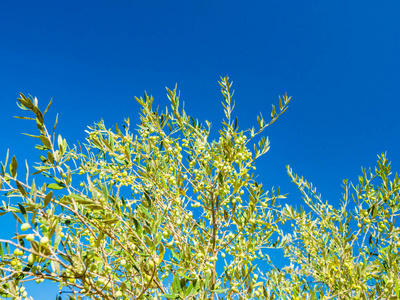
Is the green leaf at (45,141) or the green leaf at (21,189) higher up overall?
the green leaf at (45,141)

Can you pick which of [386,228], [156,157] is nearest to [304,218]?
[386,228]

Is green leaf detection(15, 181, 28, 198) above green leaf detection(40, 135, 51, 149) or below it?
below

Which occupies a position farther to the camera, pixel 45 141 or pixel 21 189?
pixel 45 141

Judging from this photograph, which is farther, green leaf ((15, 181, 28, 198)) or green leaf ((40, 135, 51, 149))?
green leaf ((40, 135, 51, 149))

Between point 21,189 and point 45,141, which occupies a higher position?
point 45,141

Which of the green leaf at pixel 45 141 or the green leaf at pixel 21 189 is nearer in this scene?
the green leaf at pixel 21 189

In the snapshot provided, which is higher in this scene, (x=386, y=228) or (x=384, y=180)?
(x=384, y=180)

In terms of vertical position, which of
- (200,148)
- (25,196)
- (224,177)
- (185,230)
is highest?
(200,148)

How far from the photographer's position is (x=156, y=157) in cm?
296

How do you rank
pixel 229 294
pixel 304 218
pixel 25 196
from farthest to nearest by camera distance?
pixel 304 218 → pixel 229 294 → pixel 25 196

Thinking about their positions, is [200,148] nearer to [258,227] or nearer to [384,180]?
[258,227]

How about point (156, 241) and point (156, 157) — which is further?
point (156, 157)

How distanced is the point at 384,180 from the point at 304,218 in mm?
1262

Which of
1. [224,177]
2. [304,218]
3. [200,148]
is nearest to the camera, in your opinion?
[224,177]
